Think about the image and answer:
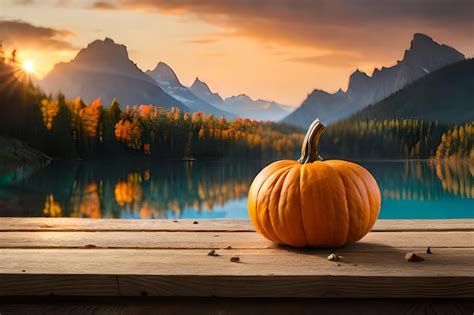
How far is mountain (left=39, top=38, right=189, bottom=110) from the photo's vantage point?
18.1 feet

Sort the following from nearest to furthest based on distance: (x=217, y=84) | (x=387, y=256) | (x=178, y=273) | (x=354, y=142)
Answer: (x=178, y=273)
(x=387, y=256)
(x=217, y=84)
(x=354, y=142)

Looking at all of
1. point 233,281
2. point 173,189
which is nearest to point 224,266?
point 233,281

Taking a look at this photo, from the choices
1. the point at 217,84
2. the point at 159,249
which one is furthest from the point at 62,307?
the point at 217,84

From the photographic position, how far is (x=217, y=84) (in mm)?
5016

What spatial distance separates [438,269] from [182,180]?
4535mm

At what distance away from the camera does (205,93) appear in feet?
17.0

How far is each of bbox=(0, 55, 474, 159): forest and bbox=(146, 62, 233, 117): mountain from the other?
8 centimetres

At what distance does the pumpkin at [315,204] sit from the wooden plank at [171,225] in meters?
0.26

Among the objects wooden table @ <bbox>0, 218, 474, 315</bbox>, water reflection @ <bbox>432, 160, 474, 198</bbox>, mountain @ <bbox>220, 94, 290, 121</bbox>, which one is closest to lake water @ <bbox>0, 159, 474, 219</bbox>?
water reflection @ <bbox>432, 160, 474, 198</bbox>

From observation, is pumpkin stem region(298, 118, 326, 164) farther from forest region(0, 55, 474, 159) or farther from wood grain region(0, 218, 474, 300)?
forest region(0, 55, 474, 159)

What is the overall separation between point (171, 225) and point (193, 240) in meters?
0.27

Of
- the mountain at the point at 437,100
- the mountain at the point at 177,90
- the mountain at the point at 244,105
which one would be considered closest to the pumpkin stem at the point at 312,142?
the mountain at the point at 244,105

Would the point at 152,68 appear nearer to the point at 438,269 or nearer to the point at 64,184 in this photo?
the point at 64,184

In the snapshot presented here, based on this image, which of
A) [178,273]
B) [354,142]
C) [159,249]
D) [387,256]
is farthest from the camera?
[354,142]
